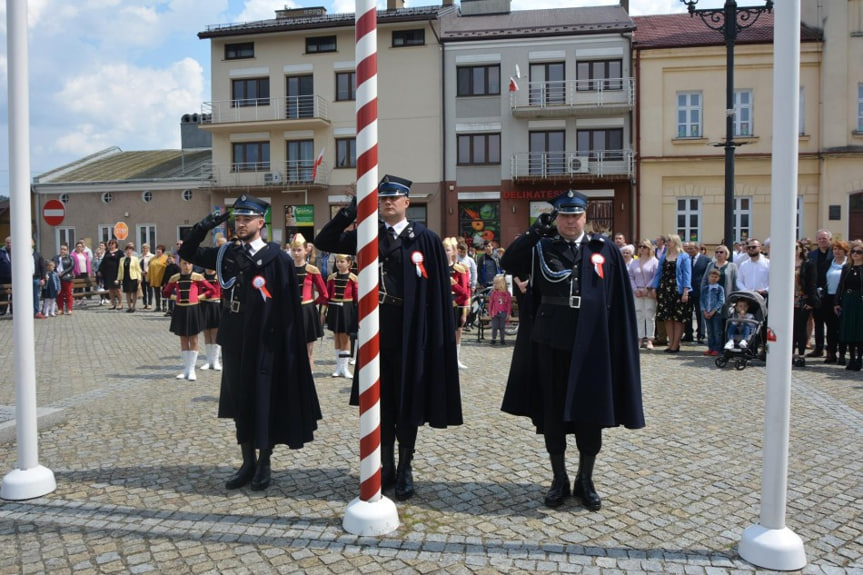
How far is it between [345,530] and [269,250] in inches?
89.7

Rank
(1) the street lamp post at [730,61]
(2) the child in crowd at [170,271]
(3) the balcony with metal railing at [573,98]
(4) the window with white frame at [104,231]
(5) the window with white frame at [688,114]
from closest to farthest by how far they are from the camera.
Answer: (1) the street lamp post at [730,61], (2) the child in crowd at [170,271], (5) the window with white frame at [688,114], (3) the balcony with metal railing at [573,98], (4) the window with white frame at [104,231]

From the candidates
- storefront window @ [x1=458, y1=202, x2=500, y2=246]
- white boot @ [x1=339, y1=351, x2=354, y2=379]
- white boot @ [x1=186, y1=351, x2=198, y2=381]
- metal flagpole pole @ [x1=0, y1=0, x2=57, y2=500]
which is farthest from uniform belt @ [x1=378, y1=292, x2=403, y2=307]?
storefront window @ [x1=458, y1=202, x2=500, y2=246]

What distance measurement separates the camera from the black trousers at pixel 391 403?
5.29m

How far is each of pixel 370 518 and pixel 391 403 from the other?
102cm

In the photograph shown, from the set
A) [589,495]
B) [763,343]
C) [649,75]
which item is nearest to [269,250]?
[589,495]

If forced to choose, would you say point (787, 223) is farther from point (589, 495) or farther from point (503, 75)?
point (503, 75)

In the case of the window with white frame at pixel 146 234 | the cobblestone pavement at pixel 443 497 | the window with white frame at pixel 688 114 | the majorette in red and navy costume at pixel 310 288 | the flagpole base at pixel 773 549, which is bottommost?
the cobblestone pavement at pixel 443 497

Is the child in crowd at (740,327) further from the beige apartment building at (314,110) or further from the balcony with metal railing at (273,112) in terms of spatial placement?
the balcony with metal railing at (273,112)

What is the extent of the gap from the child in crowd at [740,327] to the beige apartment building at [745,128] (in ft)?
57.8

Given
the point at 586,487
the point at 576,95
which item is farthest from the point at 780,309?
the point at 576,95

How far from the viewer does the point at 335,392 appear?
9.33 m

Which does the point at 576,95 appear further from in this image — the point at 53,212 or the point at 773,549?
the point at 773,549

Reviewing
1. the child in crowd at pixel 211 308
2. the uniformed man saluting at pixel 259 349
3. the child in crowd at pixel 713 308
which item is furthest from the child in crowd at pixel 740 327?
the child in crowd at pixel 211 308

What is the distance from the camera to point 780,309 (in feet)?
13.6
